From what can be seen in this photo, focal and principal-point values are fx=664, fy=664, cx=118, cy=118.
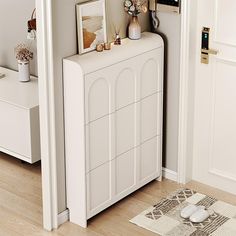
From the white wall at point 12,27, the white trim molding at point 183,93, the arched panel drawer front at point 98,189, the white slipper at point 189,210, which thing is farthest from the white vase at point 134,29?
the white slipper at point 189,210

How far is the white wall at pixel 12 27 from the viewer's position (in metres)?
4.66

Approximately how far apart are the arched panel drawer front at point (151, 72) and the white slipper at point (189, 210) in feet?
2.35

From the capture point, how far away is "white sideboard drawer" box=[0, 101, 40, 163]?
4281 mm

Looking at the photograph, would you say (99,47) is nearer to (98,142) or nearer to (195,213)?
(98,142)

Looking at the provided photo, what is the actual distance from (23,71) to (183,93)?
1176mm

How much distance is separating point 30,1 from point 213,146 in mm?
1612

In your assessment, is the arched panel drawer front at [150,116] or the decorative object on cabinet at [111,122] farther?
the arched panel drawer front at [150,116]

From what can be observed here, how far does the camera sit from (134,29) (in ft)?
12.9

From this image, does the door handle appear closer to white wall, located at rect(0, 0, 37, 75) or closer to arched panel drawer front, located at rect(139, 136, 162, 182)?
arched panel drawer front, located at rect(139, 136, 162, 182)

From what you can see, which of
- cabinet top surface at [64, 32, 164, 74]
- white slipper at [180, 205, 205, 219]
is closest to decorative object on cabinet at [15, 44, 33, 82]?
cabinet top surface at [64, 32, 164, 74]

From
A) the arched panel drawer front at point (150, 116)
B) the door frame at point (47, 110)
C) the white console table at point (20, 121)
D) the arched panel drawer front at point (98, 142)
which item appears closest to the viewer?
the door frame at point (47, 110)

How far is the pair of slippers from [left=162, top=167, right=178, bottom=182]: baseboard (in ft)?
1.34

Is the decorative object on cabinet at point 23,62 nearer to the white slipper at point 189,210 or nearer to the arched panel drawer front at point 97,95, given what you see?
the arched panel drawer front at point 97,95

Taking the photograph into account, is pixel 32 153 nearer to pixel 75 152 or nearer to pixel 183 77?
pixel 75 152
